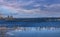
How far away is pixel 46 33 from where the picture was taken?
1.22m

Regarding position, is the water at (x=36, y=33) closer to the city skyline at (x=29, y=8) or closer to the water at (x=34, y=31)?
the water at (x=34, y=31)

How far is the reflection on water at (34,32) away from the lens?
1216mm

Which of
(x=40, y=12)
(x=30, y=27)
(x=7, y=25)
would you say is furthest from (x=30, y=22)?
(x=7, y=25)

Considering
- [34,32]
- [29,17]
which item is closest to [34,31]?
[34,32]

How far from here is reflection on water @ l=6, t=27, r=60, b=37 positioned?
47.9 inches

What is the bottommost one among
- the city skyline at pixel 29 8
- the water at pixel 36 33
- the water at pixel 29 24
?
the water at pixel 36 33

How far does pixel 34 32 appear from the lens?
1.23m

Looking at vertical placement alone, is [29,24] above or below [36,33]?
above

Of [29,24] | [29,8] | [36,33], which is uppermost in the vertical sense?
[29,8]

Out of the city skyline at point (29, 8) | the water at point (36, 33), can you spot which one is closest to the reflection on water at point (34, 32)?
the water at point (36, 33)

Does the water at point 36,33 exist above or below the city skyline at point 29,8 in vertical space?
below

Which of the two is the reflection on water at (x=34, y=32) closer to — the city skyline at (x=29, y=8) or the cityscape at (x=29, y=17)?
the cityscape at (x=29, y=17)

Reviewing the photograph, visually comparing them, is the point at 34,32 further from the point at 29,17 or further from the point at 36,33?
the point at 29,17

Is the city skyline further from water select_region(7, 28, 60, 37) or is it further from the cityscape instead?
water select_region(7, 28, 60, 37)
